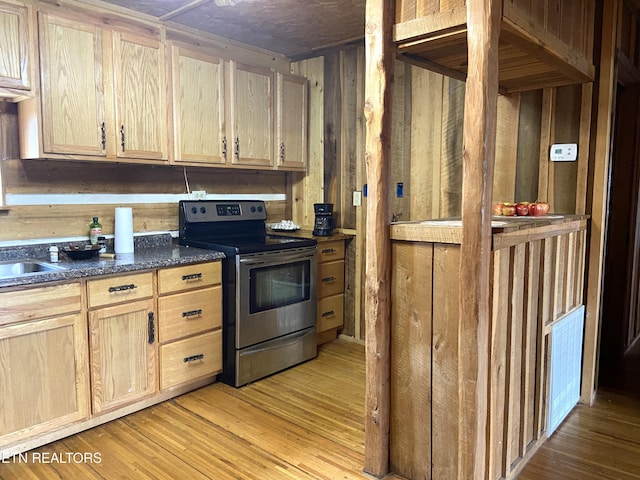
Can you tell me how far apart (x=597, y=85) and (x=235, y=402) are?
110 inches

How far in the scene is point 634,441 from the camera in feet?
8.10

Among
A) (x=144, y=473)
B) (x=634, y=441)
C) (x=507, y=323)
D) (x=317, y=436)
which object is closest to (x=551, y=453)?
(x=634, y=441)

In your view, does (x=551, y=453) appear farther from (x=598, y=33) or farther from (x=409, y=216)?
(x=598, y=33)

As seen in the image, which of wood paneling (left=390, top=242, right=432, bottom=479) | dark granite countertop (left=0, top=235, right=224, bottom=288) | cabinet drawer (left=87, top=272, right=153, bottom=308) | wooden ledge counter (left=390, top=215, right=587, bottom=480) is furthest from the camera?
cabinet drawer (left=87, top=272, right=153, bottom=308)

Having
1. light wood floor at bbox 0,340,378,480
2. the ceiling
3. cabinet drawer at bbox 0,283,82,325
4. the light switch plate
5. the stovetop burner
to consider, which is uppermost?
the ceiling

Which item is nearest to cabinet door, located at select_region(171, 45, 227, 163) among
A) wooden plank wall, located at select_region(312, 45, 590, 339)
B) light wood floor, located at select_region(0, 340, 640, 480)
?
wooden plank wall, located at select_region(312, 45, 590, 339)

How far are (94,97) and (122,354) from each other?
4.77ft

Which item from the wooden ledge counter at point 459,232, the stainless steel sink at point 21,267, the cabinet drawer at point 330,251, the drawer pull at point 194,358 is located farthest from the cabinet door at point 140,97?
the wooden ledge counter at point 459,232

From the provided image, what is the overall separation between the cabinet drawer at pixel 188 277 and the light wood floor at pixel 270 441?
702mm

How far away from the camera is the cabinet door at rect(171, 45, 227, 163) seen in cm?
313

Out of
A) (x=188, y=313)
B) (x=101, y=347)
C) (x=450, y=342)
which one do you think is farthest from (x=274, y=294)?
(x=450, y=342)

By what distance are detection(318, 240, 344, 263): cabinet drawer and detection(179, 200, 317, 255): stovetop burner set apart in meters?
0.24

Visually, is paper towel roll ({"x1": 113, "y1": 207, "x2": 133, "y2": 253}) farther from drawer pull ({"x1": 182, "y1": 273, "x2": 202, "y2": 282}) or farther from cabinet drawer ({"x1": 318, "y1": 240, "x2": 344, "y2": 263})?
cabinet drawer ({"x1": 318, "y1": 240, "x2": 344, "y2": 263})

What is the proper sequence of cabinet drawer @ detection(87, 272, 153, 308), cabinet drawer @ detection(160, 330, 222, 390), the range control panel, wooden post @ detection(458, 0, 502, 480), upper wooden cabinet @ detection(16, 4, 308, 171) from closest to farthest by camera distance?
wooden post @ detection(458, 0, 502, 480) → cabinet drawer @ detection(87, 272, 153, 308) → upper wooden cabinet @ detection(16, 4, 308, 171) → cabinet drawer @ detection(160, 330, 222, 390) → the range control panel
